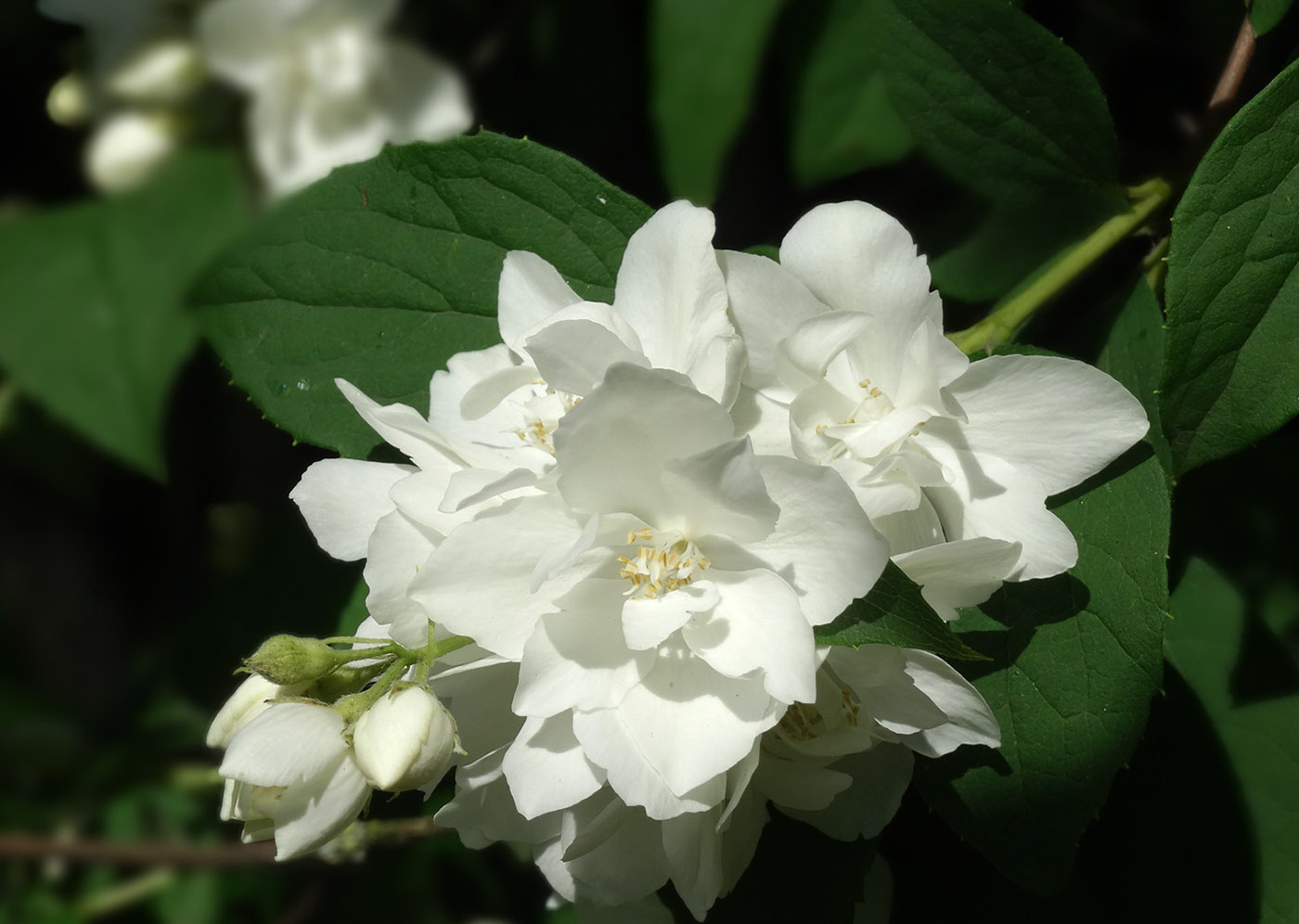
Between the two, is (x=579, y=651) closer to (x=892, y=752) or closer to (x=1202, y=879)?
(x=892, y=752)

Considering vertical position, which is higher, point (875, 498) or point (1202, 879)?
point (875, 498)

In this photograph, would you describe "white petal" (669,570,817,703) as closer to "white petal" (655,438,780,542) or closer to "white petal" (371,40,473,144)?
"white petal" (655,438,780,542)

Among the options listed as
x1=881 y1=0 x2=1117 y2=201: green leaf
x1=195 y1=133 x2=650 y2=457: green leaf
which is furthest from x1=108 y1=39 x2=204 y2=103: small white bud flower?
x1=881 y1=0 x2=1117 y2=201: green leaf

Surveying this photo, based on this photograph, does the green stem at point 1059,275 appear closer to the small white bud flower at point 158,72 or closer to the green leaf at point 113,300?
the green leaf at point 113,300

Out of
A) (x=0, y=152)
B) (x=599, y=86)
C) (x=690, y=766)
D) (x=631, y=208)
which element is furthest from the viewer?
(x=0, y=152)

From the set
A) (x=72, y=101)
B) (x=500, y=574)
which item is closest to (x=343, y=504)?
(x=500, y=574)

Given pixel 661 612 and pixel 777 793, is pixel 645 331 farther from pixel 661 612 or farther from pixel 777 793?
pixel 777 793

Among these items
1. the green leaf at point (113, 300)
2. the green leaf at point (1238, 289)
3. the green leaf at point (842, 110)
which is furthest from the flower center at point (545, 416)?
the green leaf at point (842, 110)

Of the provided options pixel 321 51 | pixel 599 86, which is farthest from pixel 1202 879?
pixel 321 51
